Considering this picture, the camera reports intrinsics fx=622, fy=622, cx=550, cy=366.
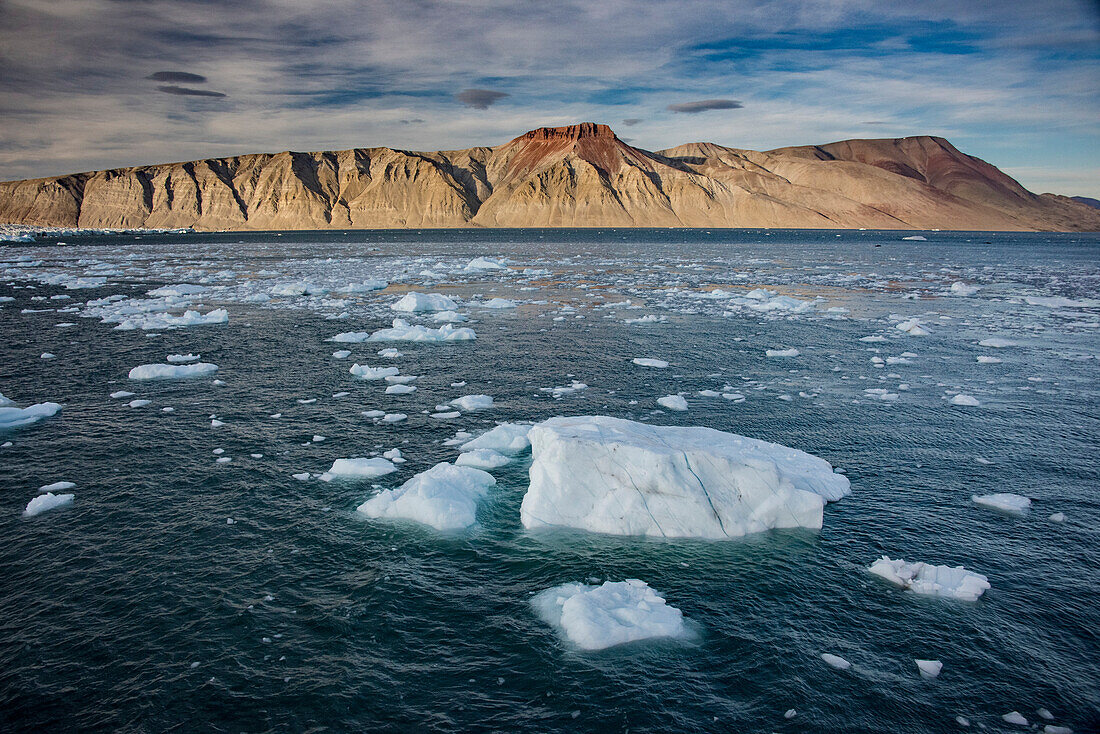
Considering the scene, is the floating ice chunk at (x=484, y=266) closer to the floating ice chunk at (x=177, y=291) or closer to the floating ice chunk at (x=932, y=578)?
the floating ice chunk at (x=177, y=291)

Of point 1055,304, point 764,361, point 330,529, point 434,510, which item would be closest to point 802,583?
point 434,510

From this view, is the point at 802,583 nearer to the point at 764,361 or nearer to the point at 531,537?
the point at 531,537

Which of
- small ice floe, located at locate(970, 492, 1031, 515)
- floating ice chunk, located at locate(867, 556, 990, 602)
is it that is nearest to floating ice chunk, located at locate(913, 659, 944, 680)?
floating ice chunk, located at locate(867, 556, 990, 602)

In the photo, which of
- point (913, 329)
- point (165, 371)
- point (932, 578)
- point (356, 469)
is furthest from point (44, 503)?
point (913, 329)

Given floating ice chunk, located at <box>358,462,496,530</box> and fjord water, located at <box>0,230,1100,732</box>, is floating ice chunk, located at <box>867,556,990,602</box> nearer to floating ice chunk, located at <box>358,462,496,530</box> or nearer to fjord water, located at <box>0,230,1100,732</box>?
fjord water, located at <box>0,230,1100,732</box>

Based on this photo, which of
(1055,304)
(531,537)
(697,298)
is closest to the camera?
(531,537)

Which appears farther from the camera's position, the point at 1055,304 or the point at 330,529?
the point at 1055,304

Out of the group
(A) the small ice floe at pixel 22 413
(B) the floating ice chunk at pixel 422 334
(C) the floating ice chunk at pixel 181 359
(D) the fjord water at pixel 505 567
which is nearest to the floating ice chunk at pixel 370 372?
(D) the fjord water at pixel 505 567
